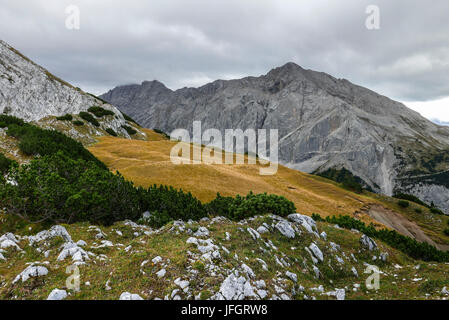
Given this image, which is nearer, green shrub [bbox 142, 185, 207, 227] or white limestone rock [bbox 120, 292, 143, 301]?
white limestone rock [bbox 120, 292, 143, 301]

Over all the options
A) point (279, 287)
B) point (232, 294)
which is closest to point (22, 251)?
point (232, 294)

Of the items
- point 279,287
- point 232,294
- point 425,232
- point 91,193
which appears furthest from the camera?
point 425,232

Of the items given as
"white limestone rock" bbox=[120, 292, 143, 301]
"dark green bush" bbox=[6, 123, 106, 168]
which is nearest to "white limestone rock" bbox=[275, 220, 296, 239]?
"white limestone rock" bbox=[120, 292, 143, 301]

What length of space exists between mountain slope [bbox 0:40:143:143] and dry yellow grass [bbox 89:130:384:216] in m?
33.0

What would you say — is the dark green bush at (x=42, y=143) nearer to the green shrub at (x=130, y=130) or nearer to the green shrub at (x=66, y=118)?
the green shrub at (x=66, y=118)

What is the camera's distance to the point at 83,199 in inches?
700

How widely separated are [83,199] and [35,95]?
114 meters

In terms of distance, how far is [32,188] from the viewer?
16.9 m

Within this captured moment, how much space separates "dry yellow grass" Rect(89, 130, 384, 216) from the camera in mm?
43656

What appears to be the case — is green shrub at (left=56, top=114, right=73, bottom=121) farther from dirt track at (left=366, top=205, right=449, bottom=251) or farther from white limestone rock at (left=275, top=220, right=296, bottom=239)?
dirt track at (left=366, top=205, right=449, bottom=251)

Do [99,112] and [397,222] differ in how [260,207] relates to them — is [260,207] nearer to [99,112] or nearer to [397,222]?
[397,222]

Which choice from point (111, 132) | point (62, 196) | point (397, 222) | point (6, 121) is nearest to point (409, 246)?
point (62, 196)
